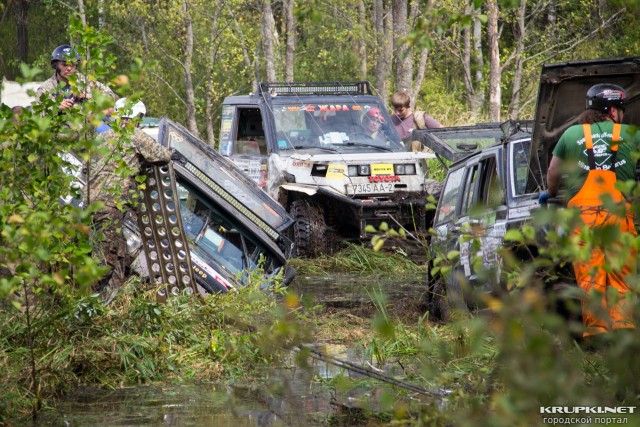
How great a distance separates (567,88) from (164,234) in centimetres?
323

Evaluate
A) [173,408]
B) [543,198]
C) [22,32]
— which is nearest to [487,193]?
[543,198]

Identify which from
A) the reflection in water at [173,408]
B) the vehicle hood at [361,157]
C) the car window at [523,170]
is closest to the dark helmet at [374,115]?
the vehicle hood at [361,157]

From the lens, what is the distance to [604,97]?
7.43 m

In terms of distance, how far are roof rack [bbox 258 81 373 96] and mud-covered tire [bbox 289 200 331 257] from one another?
1.95 metres

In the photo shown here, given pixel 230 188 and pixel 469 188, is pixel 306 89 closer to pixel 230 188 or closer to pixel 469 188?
pixel 230 188

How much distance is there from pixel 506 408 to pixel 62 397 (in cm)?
421

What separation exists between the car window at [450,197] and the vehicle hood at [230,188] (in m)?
1.44

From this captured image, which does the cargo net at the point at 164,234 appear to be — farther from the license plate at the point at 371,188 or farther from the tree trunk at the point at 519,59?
the tree trunk at the point at 519,59

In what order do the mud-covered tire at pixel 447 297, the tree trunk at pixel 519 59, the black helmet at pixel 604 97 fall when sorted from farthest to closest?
the tree trunk at pixel 519 59, the mud-covered tire at pixel 447 297, the black helmet at pixel 604 97

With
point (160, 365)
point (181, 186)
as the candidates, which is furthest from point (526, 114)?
point (160, 365)

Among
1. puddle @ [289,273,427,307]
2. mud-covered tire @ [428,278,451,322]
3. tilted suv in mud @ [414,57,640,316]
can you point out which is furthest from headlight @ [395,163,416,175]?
tilted suv in mud @ [414,57,640,316]

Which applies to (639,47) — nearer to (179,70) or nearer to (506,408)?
(179,70)

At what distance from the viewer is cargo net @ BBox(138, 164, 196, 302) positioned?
8.40 metres

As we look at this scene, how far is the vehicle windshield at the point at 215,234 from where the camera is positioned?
9938 mm
